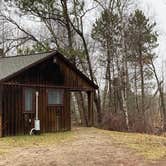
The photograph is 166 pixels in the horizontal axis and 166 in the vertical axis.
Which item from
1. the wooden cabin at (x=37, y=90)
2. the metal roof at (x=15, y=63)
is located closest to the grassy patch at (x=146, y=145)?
the wooden cabin at (x=37, y=90)

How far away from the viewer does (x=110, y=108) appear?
32.1m

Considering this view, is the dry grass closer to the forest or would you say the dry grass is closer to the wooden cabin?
the wooden cabin

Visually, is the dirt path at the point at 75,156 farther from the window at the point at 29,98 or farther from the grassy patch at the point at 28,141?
the window at the point at 29,98

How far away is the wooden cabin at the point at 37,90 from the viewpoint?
17422 millimetres

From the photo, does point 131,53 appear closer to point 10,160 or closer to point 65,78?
point 65,78

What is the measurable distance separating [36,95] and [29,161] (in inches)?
296

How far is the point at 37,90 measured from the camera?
18.7m

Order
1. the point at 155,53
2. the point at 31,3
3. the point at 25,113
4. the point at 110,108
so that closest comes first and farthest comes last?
the point at 25,113 → the point at 31,3 → the point at 110,108 → the point at 155,53

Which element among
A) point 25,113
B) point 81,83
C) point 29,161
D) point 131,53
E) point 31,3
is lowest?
point 29,161

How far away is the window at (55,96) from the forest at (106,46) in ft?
16.3

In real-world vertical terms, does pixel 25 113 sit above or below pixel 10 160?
above

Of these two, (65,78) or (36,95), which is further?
(65,78)

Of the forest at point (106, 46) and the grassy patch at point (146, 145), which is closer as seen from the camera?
the grassy patch at point (146, 145)

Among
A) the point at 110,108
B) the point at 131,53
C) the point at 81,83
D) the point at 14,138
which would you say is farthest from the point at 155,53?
the point at 14,138
